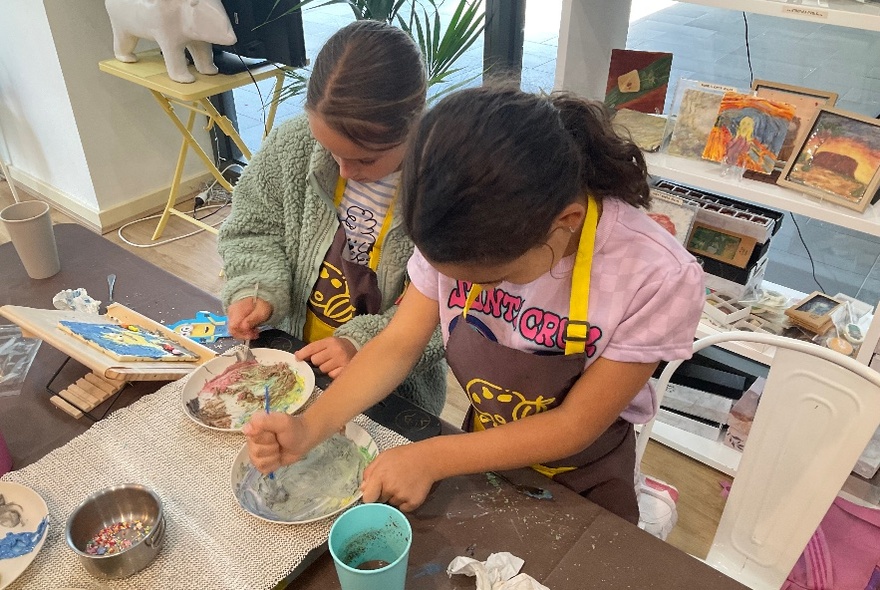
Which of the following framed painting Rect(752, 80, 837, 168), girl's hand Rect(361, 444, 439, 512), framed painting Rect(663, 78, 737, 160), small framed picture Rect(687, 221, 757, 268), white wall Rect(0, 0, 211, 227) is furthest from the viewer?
white wall Rect(0, 0, 211, 227)

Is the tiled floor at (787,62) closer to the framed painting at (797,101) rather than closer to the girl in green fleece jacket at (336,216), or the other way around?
the framed painting at (797,101)

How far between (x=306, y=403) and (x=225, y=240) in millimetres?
449

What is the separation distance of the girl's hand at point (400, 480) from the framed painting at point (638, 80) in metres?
1.16

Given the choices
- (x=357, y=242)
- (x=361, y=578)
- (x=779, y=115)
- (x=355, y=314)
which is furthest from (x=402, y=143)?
(x=779, y=115)

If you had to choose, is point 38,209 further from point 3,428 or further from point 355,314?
point 355,314

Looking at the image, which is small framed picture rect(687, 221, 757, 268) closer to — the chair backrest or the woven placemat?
the chair backrest

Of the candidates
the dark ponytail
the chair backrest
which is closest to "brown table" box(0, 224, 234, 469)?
the dark ponytail

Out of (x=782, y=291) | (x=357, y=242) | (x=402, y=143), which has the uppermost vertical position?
(x=402, y=143)

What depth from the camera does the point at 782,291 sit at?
1.92m

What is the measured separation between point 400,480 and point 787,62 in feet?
6.69

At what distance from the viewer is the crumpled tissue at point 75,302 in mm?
1178

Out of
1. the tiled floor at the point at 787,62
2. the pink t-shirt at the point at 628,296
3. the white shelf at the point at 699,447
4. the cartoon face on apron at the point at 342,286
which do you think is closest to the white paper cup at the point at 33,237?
the cartoon face on apron at the point at 342,286

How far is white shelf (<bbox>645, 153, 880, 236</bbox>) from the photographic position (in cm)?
144

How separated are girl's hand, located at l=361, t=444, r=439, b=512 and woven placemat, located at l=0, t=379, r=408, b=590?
69mm
